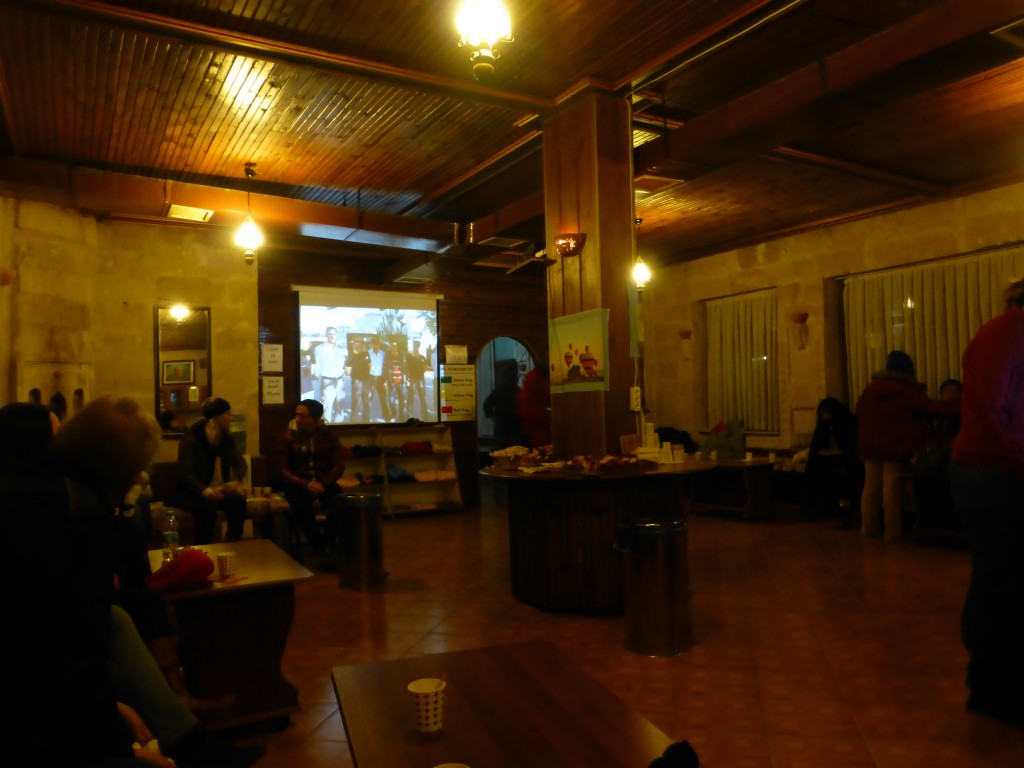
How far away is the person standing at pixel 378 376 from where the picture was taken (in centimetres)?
984

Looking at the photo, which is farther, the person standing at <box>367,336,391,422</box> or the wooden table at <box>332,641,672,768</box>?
the person standing at <box>367,336,391,422</box>

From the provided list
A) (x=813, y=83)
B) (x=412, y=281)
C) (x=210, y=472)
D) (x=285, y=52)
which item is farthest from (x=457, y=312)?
(x=813, y=83)

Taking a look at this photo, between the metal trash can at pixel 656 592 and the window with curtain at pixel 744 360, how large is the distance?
20.8 ft

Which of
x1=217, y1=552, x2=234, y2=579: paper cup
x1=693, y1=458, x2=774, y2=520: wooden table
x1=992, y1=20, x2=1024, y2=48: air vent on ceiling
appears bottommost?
x1=693, y1=458, x2=774, y2=520: wooden table

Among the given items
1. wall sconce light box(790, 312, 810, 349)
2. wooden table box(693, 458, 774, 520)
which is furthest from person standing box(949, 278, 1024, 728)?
wall sconce light box(790, 312, 810, 349)

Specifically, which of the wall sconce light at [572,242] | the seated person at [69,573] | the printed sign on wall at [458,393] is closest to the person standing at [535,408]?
the printed sign on wall at [458,393]

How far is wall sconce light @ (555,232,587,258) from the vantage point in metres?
5.31

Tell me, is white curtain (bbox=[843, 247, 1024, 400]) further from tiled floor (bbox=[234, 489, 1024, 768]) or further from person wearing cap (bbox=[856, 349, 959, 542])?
tiled floor (bbox=[234, 489, 1024, 768])

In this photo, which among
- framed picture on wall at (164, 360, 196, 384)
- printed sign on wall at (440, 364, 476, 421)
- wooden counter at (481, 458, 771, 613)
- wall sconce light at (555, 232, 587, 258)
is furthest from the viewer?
printed sign on wall at (440, 364, 476, 421)

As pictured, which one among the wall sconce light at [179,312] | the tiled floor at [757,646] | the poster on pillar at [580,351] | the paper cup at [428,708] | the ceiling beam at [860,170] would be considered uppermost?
the ceiling beam at [860,170]

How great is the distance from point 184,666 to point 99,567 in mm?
1931

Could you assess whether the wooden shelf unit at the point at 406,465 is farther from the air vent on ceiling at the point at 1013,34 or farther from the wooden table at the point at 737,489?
the air vent on ceiling at the point at 1013,34

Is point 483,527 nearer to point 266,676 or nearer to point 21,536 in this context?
point 266,676

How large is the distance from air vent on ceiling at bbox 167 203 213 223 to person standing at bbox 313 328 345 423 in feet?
8.61
